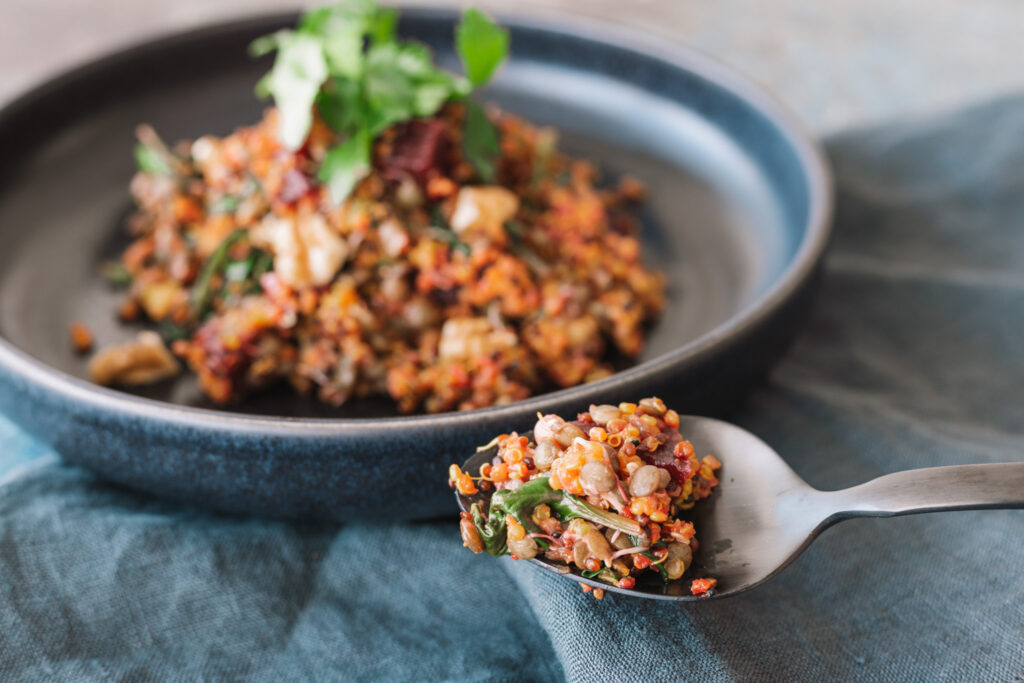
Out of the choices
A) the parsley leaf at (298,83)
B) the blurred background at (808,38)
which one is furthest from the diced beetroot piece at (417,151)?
the blurred background at (808,38)

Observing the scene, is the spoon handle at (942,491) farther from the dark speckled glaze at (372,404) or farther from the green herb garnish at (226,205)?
the green herb garnish at (226,205)

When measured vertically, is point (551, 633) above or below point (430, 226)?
below

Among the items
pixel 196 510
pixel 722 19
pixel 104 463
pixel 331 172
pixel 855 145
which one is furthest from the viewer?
pixel 722 19

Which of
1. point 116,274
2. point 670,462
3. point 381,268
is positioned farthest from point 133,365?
point 670,462

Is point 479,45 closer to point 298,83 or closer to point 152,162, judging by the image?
point 298,83

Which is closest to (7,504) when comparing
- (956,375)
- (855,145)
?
(956,375)

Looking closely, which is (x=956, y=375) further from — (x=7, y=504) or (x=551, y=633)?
(x=7, y=504)
